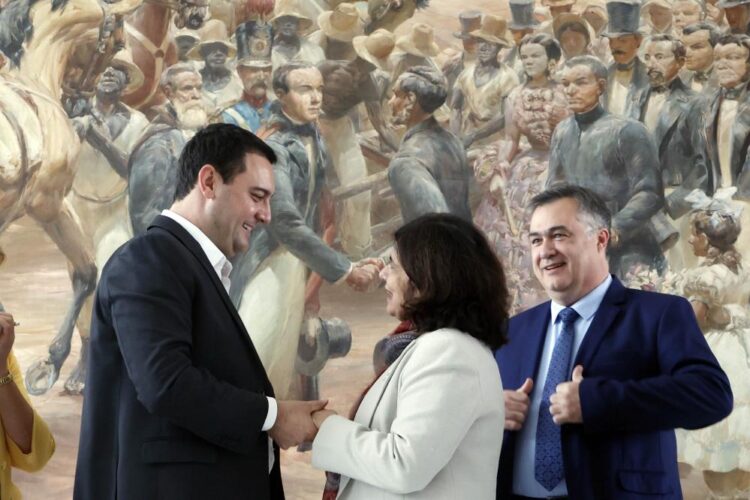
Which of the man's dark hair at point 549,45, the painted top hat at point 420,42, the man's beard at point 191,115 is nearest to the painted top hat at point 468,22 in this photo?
the painted top hat at point 420,42

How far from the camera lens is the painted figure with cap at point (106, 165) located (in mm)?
6707

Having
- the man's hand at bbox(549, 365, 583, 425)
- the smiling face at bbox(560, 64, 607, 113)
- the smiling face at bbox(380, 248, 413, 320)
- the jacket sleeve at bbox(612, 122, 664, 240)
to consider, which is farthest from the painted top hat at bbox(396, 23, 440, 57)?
the smiling face at bbox(380, 248, 413, 320)

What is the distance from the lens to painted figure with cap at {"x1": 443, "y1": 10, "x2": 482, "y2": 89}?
21.0 ft

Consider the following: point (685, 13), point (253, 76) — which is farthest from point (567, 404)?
point (253, 76)

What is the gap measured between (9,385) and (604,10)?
15.1 ft

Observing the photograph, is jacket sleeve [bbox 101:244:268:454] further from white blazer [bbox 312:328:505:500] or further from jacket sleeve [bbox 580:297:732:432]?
jacket sleeve [bbox 580:297:732:432]

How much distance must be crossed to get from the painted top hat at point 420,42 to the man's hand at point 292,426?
4.12 m

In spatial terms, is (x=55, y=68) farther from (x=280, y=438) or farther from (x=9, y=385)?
(x=280, y=438)

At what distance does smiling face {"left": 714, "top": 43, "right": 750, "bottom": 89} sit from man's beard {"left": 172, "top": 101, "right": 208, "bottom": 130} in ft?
11.3

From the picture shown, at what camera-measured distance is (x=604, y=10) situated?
627cm

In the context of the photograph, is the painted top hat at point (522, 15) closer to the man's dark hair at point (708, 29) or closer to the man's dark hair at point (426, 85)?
the man's dark hair at point (426, 85)

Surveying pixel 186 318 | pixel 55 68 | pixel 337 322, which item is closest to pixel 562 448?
pixel 186 318

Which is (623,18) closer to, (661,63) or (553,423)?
(661,63)

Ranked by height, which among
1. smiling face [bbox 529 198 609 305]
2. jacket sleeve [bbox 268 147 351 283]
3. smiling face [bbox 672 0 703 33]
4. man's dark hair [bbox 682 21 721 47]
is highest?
smiling face [bbox 672 0 703 33]
